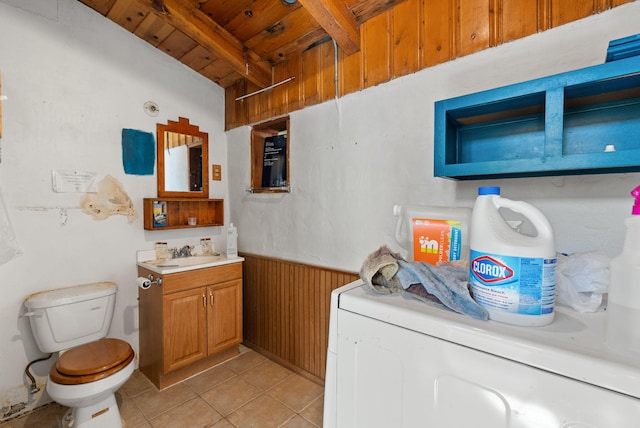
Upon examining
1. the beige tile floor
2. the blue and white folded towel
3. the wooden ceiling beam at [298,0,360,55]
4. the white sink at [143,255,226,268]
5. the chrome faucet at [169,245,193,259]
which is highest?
the wooden ceiling beam at [298,0,360,55]

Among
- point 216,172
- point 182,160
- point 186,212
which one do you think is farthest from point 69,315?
point 216,172

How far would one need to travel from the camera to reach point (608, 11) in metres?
1.00

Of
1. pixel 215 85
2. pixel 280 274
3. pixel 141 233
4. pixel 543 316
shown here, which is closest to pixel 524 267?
pixel 543 316

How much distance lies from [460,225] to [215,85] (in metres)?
2.46

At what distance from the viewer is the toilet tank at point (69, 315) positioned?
5.19 feet

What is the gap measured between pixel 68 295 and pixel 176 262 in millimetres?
650

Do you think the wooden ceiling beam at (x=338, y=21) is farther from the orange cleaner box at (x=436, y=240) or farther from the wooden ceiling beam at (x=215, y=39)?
the orange cleaner box at (x=436, y=240)

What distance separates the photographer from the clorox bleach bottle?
64 cm

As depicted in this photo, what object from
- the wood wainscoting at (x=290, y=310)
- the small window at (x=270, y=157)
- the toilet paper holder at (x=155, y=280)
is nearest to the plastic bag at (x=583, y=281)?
the wood wainscoting at (x=290, y=310)

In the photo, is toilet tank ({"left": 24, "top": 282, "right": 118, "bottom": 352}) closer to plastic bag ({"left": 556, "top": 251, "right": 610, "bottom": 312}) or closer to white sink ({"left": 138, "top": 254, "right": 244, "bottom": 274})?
white sink ({"left": 138, "top": 254, "right": 244, "bottom": 274})

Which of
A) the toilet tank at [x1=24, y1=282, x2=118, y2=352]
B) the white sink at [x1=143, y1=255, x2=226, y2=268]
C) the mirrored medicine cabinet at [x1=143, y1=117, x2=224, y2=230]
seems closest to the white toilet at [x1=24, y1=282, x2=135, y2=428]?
the toilet tank at [x1=24, y1=282, x2=118, y2=352]

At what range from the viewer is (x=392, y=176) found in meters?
1.55

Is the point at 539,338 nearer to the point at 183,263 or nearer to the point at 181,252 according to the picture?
the point at 183,263

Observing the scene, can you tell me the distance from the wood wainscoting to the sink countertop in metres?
0.29
